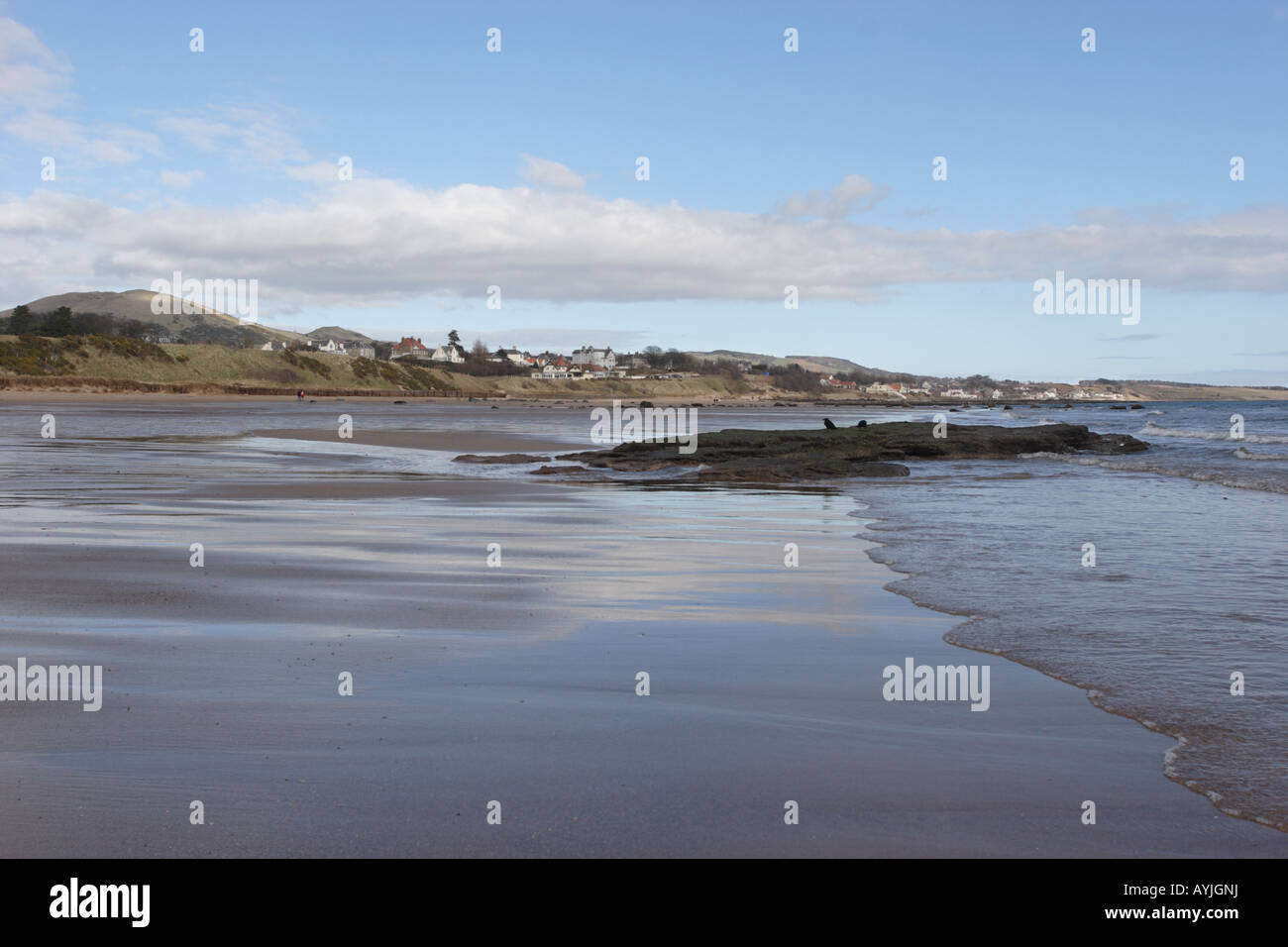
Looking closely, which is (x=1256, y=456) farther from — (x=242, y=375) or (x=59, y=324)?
(x=59, y=324)

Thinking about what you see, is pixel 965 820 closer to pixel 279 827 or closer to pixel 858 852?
pixel 858 852

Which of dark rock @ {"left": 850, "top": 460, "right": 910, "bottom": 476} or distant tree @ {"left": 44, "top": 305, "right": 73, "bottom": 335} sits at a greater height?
distant tree @ {"left": 44, "top": 305, "right": 73, "bottom": 335}

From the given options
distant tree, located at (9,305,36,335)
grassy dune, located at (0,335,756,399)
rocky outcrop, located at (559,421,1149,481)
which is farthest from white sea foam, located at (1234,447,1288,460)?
distant tree, located at (9,305,36,335)

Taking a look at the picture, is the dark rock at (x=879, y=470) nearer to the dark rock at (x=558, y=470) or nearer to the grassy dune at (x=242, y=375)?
the dark rock at (x=558, y=470)

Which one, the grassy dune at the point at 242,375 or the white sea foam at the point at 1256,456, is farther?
the grassy dune at the point at 242,375

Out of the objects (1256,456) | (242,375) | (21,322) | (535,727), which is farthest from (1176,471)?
(21,322)

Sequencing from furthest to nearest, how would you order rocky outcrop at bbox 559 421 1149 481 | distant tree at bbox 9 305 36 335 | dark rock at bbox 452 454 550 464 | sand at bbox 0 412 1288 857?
distant tree at bbox 9 305 36 335
dark rock at bbox 452 454 550 464
rocky outcrop at bbox 559 421 1149 481
sand at bbox 0 412 1288 857

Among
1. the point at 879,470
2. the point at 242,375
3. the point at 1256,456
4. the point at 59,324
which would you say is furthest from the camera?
the point at 59,324

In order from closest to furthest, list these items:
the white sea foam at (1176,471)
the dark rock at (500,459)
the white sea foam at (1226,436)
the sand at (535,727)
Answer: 1. the sand at (535,727)
2. the white sea foam at (1176,471)
3. the dark rock at (500,459)
4. the white sea foam at (1226,436)

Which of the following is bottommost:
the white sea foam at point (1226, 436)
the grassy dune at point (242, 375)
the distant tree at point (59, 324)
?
the white sea foam at point (1226, 436)

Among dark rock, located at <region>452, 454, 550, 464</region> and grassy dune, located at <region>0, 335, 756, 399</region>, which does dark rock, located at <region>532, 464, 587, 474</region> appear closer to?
dark rock, located at <region>452, 454, 550, 464</region>

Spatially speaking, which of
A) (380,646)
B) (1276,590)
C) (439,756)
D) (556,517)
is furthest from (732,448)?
(439,756)

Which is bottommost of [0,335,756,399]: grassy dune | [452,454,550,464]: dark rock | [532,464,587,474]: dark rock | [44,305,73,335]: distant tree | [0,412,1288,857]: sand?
[0,412,1288,857]: sand

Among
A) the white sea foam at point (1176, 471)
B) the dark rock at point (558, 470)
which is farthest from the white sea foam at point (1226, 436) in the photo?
the dark rock at point (558, 470)
